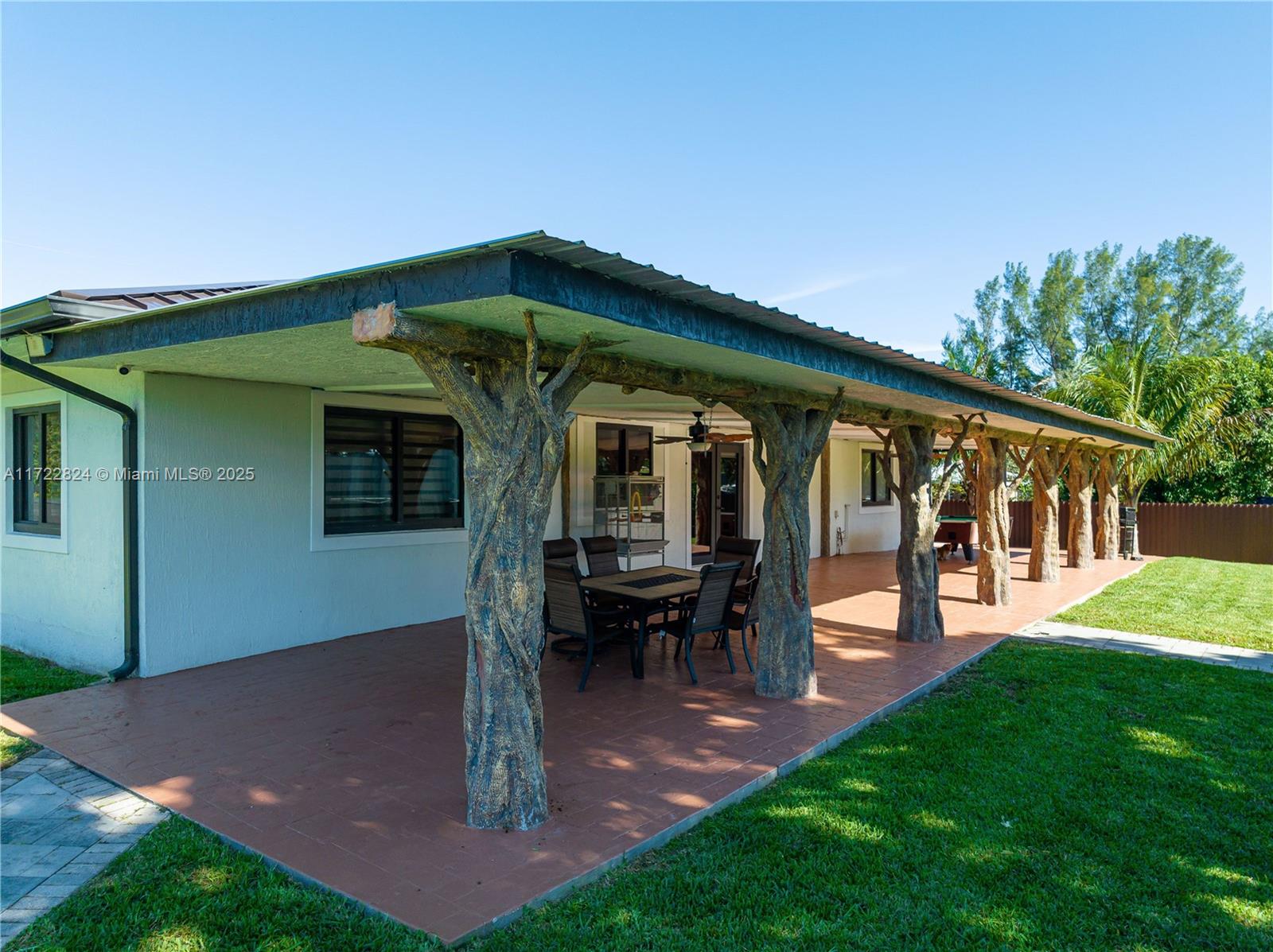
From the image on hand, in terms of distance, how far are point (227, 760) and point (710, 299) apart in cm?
373

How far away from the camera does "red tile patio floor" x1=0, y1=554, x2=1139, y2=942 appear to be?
321 centimetres

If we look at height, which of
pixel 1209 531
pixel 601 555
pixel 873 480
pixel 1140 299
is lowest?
pixel 1209 531

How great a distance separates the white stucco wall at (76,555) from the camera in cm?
609

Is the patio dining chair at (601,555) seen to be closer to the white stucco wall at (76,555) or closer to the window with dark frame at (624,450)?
the window with dark frame at (624,450)

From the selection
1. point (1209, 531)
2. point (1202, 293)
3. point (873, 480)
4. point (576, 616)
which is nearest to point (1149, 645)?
point (576, 616)

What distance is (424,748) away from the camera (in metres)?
4.53

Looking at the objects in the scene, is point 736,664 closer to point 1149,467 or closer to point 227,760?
point 227,760

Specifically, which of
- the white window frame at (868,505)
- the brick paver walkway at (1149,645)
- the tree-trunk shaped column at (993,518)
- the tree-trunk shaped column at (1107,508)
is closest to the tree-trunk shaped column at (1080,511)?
the tree-trunk shaped column at (1107,508)

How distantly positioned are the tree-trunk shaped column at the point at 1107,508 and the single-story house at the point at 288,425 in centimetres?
697

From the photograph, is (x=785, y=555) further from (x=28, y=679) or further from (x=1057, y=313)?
(x=1057, y=313)

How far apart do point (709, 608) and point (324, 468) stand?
3887 mm

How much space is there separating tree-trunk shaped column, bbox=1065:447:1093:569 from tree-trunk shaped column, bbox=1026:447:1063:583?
1996 mm

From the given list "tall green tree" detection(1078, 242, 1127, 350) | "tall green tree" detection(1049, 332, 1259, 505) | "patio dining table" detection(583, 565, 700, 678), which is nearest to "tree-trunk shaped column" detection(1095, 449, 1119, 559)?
"tall green tree" detection(1049, 332, 1259, 505)

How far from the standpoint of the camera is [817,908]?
9.66 ft
